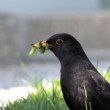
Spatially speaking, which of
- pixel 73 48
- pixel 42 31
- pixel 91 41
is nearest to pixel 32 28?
pixel 42 31

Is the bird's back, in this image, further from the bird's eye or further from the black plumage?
the bird's eye

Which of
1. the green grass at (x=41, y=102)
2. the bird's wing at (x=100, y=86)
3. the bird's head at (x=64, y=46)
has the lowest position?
the green grass at (x=41, y=102)

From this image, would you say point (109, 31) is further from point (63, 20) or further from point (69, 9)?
point (69, 9)

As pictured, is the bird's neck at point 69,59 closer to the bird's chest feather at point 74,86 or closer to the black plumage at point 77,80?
the black plumage at point 77,80

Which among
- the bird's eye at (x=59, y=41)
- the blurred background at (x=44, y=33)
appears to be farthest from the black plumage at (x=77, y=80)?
the blurred background at (x=44, y=33)

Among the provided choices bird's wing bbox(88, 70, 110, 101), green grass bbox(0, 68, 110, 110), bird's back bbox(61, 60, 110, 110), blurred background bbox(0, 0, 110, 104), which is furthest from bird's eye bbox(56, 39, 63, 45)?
blurred background bbox(0, 0, 110, 104)

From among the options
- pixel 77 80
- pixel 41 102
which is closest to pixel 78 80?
pixel 77 80

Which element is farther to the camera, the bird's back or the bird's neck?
the bird's neck

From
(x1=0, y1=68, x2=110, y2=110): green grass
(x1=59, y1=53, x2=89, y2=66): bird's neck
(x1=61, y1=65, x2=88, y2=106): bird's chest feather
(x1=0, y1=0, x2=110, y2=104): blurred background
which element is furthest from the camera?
(x1=0, y1=0, x2=110, y2=104): blurred background
